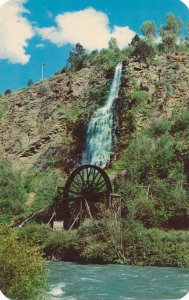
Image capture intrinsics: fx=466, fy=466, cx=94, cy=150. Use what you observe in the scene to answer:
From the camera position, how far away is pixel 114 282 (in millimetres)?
15250

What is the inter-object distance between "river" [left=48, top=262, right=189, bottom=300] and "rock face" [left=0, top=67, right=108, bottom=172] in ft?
63.5

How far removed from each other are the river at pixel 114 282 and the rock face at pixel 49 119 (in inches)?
762

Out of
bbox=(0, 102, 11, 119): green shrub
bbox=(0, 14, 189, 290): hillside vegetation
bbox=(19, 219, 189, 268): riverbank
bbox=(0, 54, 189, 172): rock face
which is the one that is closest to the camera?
bbox=(19, 219, 189, 268): riverbank

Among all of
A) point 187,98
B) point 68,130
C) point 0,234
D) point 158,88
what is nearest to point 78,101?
point 68,130

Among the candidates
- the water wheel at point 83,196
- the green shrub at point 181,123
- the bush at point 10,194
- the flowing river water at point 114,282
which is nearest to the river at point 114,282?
the flowing river water at point 114,282

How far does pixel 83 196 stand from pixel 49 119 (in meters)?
16.8

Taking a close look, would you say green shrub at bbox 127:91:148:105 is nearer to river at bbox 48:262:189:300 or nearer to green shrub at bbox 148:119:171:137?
green shrub at bbox 148:119:171:137

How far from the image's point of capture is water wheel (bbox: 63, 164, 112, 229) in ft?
87.5

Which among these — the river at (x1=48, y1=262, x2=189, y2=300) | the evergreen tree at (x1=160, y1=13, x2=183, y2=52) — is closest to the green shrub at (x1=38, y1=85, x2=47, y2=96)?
the evergreen tree at (x1=160, y1=13, x2=183, y2=52)

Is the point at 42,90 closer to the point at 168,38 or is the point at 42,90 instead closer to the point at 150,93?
the point at 150,93

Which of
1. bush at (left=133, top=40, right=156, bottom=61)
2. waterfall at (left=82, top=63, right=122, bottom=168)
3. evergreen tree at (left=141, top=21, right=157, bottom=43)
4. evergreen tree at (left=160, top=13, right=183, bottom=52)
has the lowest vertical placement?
waterfall at (left=82, top=63, right=122, bottom=168)

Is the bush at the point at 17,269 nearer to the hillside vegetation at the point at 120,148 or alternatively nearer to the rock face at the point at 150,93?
the hillside vegetation at the point at 120,148

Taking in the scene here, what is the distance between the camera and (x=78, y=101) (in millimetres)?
41938

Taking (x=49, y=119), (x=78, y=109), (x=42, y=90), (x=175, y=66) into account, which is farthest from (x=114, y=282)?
(x=42, y=90)
